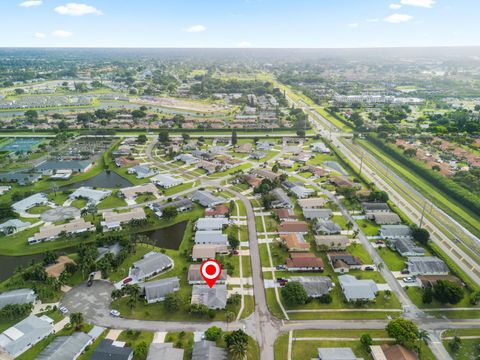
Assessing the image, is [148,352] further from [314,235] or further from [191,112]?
[191,112]

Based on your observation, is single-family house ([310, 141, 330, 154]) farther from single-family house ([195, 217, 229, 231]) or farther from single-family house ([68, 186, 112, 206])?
single-family house ([68, 186, 112, 206])

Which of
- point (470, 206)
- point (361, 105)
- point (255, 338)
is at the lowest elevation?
point (255, 338)

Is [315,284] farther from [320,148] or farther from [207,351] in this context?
[320,148]

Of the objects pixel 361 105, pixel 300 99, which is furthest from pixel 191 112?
pixel 361 105

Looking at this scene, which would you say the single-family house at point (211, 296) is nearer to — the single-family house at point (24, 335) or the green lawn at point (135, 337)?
the green lawn at point (135, 337)

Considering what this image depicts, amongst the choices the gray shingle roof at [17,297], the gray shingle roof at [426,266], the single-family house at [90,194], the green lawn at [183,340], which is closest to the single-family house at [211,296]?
the green lawn at [183,340]

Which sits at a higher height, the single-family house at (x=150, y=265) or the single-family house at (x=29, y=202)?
the single-family house at (x=29, y=202)

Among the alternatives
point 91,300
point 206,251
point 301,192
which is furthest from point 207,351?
point 301,192
